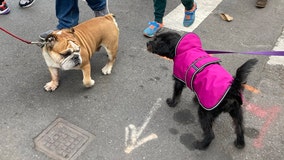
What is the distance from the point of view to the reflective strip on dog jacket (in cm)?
223

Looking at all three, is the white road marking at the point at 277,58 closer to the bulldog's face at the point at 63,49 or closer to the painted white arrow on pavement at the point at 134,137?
the painted white arrow on pavement at the point at 134,137

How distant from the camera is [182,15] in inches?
192

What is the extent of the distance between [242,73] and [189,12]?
2.56m

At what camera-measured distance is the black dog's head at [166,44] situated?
270 centimetres

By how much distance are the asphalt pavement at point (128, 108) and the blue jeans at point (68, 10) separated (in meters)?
0.59

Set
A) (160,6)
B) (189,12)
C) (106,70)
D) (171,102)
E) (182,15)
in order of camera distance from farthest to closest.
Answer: (182,15), (189,12), (160,6), (106,70), (171,102)

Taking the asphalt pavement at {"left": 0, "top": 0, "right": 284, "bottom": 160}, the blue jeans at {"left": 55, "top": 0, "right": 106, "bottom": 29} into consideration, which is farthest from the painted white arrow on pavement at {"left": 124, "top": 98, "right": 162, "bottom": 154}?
the blue jeans at {"left": 55, "top": 0, "right": 106, "bottom": 29}

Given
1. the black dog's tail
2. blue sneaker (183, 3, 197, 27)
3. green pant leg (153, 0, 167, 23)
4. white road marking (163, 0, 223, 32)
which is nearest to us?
the black dog's tail

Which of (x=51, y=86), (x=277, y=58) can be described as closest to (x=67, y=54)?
(x=51, y=86)

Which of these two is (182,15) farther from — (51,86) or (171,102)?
(51,86)

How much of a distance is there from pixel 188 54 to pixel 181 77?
0.78 ft

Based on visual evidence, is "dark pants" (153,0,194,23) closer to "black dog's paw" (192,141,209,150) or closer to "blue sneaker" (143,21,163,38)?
"blue sneaker" (143,21,163,38)

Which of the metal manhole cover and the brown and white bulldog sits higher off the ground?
the brown and white bulldog

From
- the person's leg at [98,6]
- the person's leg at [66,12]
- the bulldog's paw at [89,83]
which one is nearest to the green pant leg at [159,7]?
the person's leg at [98,6]
